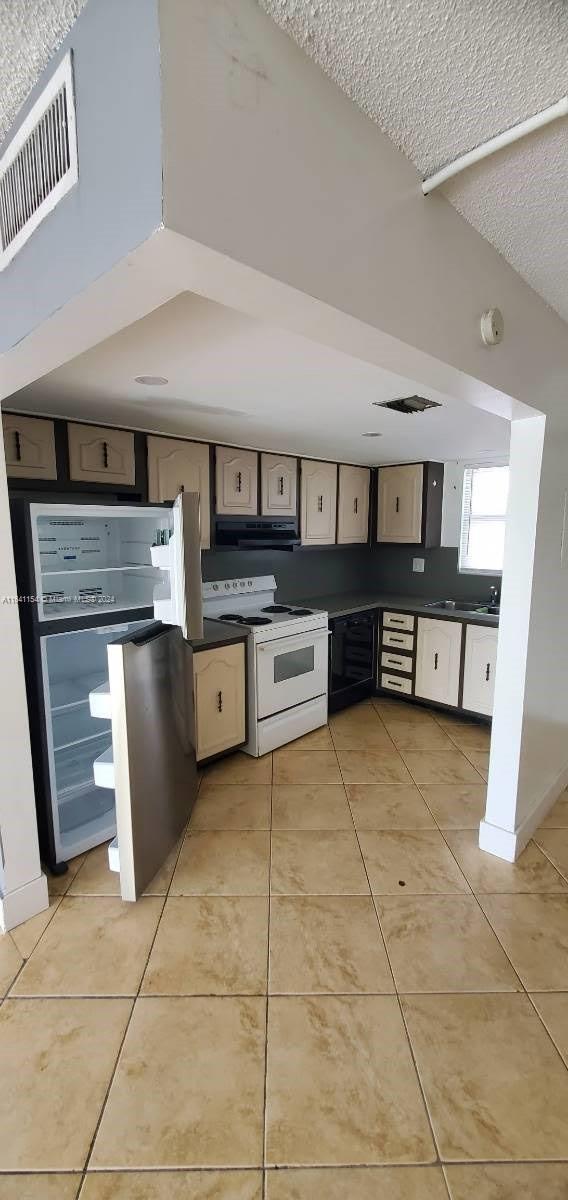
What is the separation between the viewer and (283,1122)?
46.7 inches

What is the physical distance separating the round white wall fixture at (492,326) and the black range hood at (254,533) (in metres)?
1.98

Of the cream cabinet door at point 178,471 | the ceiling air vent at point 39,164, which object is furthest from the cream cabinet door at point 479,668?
the ceiling air vent at point 39,164

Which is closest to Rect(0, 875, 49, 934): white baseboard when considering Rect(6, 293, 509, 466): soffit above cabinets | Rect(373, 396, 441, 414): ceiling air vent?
Rect(6, 293, 509, 466): soffit above cabinets

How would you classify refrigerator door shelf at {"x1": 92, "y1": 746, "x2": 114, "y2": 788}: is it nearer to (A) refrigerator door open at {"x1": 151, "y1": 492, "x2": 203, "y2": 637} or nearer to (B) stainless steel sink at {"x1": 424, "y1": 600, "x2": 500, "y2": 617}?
(A) refrigerator door open at {"x1": 151, "y1": 492, "x2": 203, "y2": 637}

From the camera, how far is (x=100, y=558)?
2562mm

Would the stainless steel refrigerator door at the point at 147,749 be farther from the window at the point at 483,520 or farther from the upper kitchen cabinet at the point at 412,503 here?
the window at the point at 483,520

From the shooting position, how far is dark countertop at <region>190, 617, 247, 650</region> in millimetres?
2762

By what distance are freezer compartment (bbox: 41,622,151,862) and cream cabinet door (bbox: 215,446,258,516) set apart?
109 cm

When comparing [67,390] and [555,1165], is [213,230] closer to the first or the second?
[67,390]

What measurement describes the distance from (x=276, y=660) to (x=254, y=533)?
863 mm

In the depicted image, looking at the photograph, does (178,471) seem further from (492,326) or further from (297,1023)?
(297,1023)

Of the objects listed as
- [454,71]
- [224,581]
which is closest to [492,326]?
[454,71]

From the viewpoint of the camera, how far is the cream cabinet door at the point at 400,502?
4156 millimetres

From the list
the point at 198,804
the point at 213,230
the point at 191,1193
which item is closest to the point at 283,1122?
the point at 191,1193
